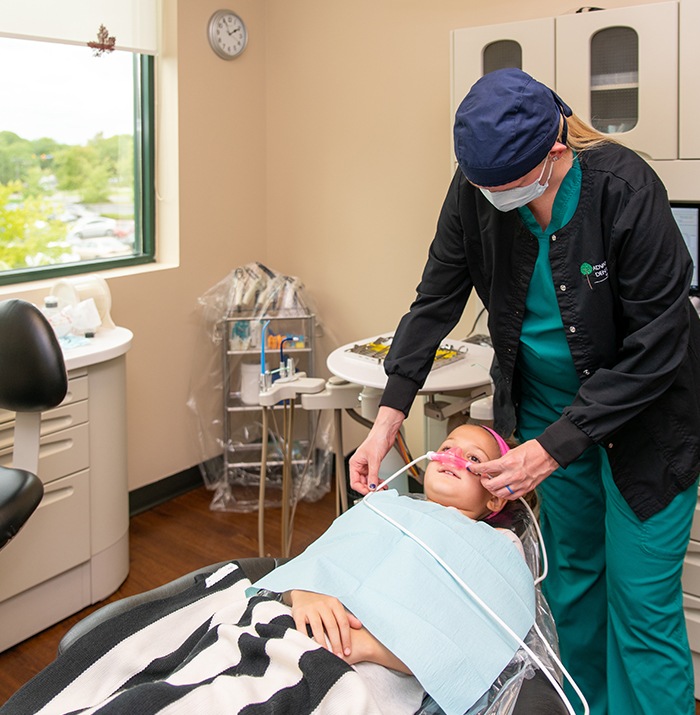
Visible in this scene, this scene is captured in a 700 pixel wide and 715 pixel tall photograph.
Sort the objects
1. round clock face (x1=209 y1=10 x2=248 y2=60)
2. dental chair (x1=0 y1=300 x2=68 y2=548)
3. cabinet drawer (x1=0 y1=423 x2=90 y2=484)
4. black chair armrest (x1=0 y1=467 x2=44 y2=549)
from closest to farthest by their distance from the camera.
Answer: black chair armrest (x1=0 y1=467 x2=44 y2=549), dental chair (x1=0 y1=300 x2=68 y2=548), cabinet drawer (x1=0 y1=423 x2=90 y2=484), round clock face (x1=209 y1=10 x2=248 y2=60)

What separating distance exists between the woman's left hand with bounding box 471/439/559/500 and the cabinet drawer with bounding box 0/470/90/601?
142 cm

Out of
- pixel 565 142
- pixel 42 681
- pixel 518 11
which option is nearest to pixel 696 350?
pixel 565 142

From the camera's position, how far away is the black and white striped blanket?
45.0 inches

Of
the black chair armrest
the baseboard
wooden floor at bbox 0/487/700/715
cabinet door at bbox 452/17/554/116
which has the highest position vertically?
cabinet door at bbox 452/17/554/116


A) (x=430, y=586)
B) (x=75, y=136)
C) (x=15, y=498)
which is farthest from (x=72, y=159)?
(x=430, y=586)

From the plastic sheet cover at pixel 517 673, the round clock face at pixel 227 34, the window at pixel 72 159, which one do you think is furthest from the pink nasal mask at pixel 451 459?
the round clock face at pixel 227 34

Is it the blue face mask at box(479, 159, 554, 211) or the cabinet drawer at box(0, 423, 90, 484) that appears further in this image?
the cabinet drawer at box(0, 423, 90, 484)

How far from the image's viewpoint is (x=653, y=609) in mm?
1644

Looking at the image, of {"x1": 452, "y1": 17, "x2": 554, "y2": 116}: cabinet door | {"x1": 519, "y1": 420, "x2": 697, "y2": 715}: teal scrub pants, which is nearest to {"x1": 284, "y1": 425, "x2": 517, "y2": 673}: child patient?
{"x1": 519, "y1": 420, "x2": 697, "y2": 715}: teal scrub pants

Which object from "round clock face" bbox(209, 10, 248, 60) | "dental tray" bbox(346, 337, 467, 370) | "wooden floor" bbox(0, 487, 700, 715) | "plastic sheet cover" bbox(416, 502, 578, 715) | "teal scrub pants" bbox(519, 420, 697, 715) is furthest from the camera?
"round clock face" bbox(209, 10, 248, 60)

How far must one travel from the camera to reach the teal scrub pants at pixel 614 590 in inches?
64.6

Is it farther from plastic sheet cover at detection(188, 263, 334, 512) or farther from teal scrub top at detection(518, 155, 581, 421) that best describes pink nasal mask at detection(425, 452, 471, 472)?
plastic sheet cover at detection(188, 263, 334, 512)

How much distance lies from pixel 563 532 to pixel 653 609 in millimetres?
272

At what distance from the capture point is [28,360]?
2010 millimetres
